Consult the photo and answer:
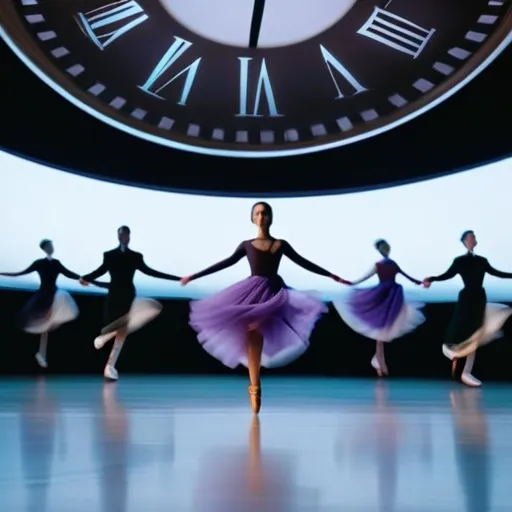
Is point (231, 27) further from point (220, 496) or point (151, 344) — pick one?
point (220, 496)

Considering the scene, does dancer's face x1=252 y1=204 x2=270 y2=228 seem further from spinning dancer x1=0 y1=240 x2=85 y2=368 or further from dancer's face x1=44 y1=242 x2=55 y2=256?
dancer's face x1=44 y1=242 x2=55 y2=256

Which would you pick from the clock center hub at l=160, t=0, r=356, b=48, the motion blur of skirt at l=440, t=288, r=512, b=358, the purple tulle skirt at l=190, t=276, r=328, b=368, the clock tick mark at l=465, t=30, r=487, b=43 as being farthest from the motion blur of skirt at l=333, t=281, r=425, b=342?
the purple tulle skirt at l=190, t=276, r=328, b=368

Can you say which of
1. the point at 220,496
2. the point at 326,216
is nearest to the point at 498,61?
the point at 326,216

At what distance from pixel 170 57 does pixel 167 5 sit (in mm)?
670

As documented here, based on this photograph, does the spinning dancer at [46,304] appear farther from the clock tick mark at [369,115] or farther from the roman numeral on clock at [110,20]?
the clock tick mark at [369,115]

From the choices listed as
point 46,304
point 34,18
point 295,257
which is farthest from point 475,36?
point 46,304

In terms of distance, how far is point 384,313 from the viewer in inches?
234

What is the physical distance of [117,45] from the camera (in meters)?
4.92

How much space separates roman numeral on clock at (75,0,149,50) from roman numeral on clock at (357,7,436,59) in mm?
1858

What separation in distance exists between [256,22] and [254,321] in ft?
9.66

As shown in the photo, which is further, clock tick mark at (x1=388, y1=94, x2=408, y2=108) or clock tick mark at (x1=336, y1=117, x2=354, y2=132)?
clock tick mark at (x1=336, y1=117, x2=354, y2=132)

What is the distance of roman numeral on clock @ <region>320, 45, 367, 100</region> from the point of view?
17.3 feet

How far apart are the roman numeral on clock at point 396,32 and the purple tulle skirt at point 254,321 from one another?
9.13ft

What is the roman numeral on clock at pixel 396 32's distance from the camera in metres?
4.75
